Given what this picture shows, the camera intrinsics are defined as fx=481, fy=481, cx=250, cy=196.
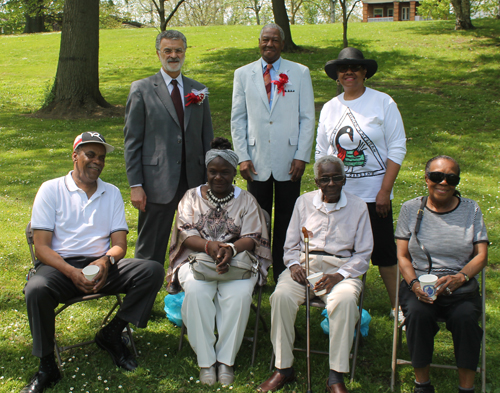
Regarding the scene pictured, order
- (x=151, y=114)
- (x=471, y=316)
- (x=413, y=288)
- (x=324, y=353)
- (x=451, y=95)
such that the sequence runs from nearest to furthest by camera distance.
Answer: (x=471, y=316) < (x=413, y=288) < (x=324, y=353) < (x=151, y=114) < (x=451, y=95)

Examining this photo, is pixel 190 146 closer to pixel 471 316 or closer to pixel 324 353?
pixel 324 353

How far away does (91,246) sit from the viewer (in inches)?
147

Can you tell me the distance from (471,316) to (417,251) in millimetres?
570

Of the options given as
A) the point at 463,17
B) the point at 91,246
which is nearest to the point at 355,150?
the point at 91,246

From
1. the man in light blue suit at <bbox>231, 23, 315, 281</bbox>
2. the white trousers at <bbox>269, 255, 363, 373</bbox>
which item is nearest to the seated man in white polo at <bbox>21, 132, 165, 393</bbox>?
the white trousers at <bbox>269, 255, 363, 373</bbox>

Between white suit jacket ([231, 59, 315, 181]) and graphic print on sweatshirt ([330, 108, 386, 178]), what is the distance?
536mm

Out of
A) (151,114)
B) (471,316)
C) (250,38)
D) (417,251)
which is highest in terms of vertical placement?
(250,38)

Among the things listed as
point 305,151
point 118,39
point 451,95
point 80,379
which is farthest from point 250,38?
point 80,379

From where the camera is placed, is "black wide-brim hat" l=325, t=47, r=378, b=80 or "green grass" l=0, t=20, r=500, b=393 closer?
"green grass" l=0, t=20, r=500, b=393

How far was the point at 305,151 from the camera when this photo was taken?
437 centimetres

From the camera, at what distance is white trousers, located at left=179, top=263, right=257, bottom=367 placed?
349 cm

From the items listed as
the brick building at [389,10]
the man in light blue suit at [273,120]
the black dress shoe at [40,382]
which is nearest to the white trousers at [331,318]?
the man in light blue suit at [273,120]

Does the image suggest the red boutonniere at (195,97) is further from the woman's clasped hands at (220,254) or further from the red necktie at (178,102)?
the woman's clasped hands at (220,254)

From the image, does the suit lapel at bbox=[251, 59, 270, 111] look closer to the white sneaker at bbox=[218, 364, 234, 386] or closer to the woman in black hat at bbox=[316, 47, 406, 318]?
the woman in black hat at bbox=[316, 47, 406, 318]
